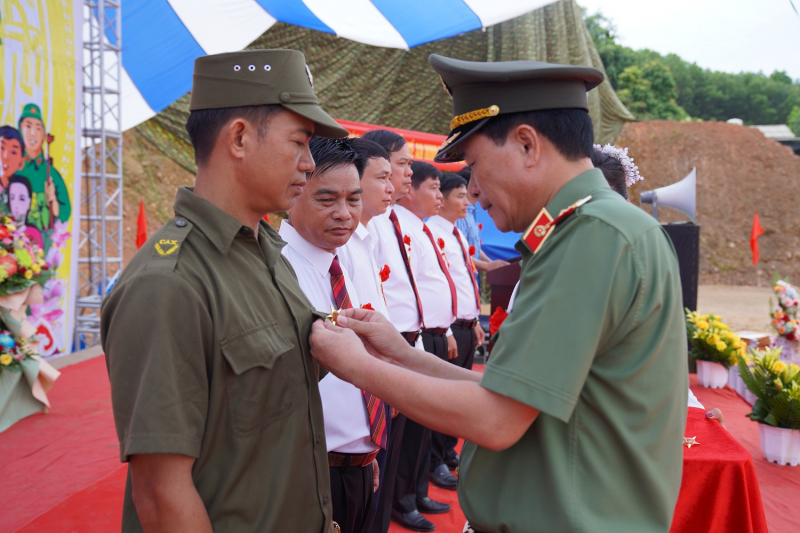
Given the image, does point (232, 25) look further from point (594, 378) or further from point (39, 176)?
point (594, 378)

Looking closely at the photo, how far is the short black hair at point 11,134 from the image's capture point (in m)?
5.36

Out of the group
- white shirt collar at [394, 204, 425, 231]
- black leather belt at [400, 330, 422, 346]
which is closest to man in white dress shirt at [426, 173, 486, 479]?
white shirt collar at [394, 204, 425, 231]

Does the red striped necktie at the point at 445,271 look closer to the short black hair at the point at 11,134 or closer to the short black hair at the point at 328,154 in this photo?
the short black hair at the point at 328,154

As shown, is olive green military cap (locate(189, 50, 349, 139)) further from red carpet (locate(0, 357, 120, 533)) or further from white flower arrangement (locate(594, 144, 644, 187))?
red carpet (locate(0, 357, 120, 533))

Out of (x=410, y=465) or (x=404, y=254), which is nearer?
(x=410, y=465)

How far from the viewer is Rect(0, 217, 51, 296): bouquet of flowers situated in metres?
Answer: 4.45

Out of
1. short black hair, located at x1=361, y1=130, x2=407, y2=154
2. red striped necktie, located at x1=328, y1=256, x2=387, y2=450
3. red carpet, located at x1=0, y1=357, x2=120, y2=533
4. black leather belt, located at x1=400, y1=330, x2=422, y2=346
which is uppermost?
short black hair, located at x1=361, y1=130, x2=407, y2=154

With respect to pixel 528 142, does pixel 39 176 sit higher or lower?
lower

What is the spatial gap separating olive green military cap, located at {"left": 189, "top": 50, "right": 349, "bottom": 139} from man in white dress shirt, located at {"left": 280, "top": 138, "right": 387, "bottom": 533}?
0.89 metres

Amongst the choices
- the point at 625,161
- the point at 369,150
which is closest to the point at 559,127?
the point at 625,161

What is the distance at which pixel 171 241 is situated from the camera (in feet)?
4.13

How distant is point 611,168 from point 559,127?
166 centimetres

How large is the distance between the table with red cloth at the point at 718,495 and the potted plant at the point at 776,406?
2036 millimetres

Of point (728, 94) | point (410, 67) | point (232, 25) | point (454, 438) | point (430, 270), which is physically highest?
point (728, 94)
